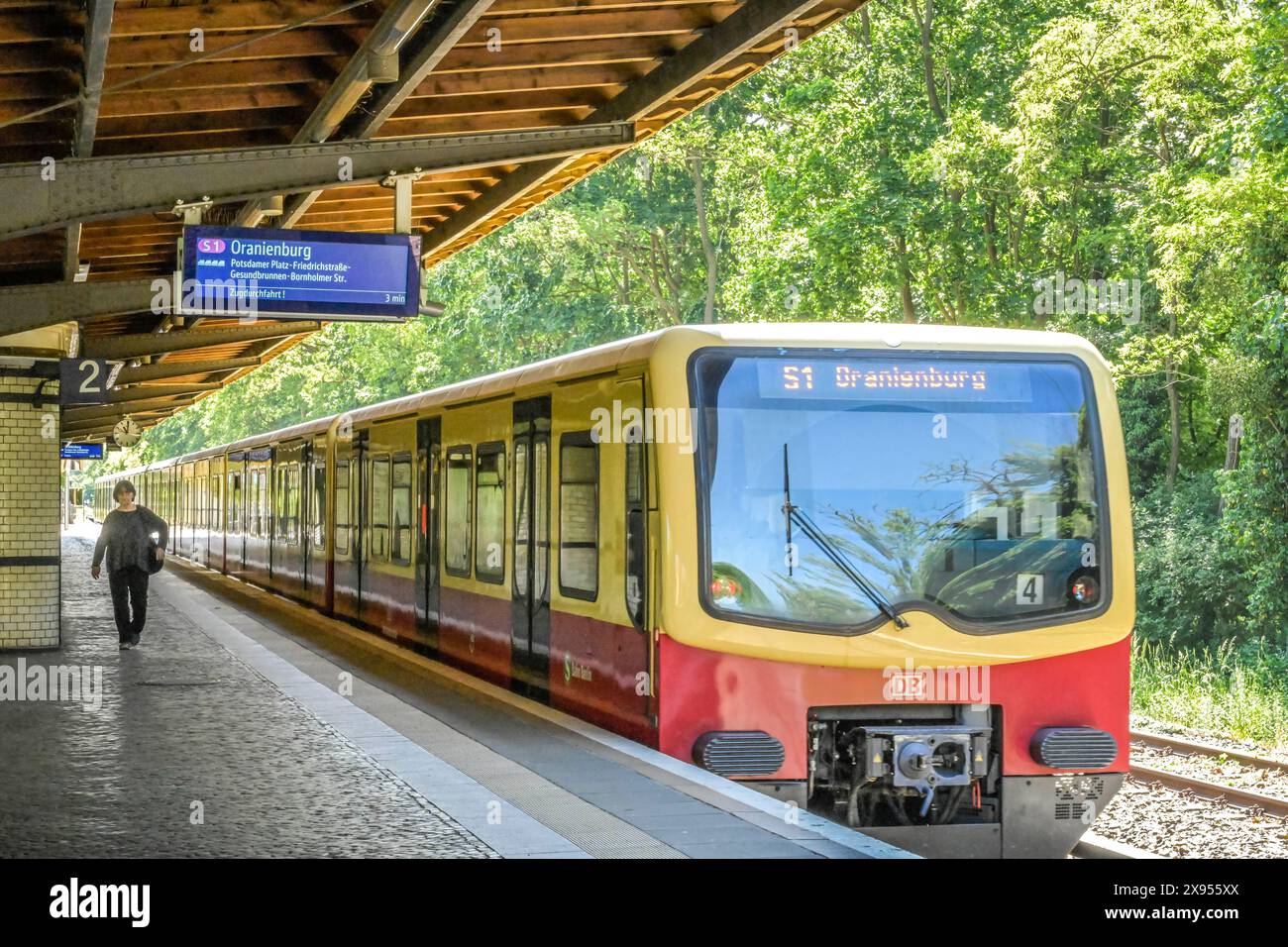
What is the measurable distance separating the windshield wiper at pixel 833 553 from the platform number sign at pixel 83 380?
8.74 m

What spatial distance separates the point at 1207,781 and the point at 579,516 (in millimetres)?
5991

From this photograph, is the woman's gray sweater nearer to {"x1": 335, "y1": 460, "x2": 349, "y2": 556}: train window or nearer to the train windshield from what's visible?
{"x1": 335, "y1": 460, "x2": 349, "y2": 556}: train window

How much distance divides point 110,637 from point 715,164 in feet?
91.4

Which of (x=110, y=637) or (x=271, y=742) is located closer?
(x=271, y=742)

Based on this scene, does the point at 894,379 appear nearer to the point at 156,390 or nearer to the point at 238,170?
the point at 238,170

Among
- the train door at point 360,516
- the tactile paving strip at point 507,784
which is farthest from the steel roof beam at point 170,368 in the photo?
the tactile paving strip at point 507,784

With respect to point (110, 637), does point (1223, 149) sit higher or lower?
higher

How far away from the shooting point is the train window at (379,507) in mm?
17531

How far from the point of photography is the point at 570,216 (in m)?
44.6

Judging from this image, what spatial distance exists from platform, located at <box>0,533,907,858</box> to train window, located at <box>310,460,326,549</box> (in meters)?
6.97
